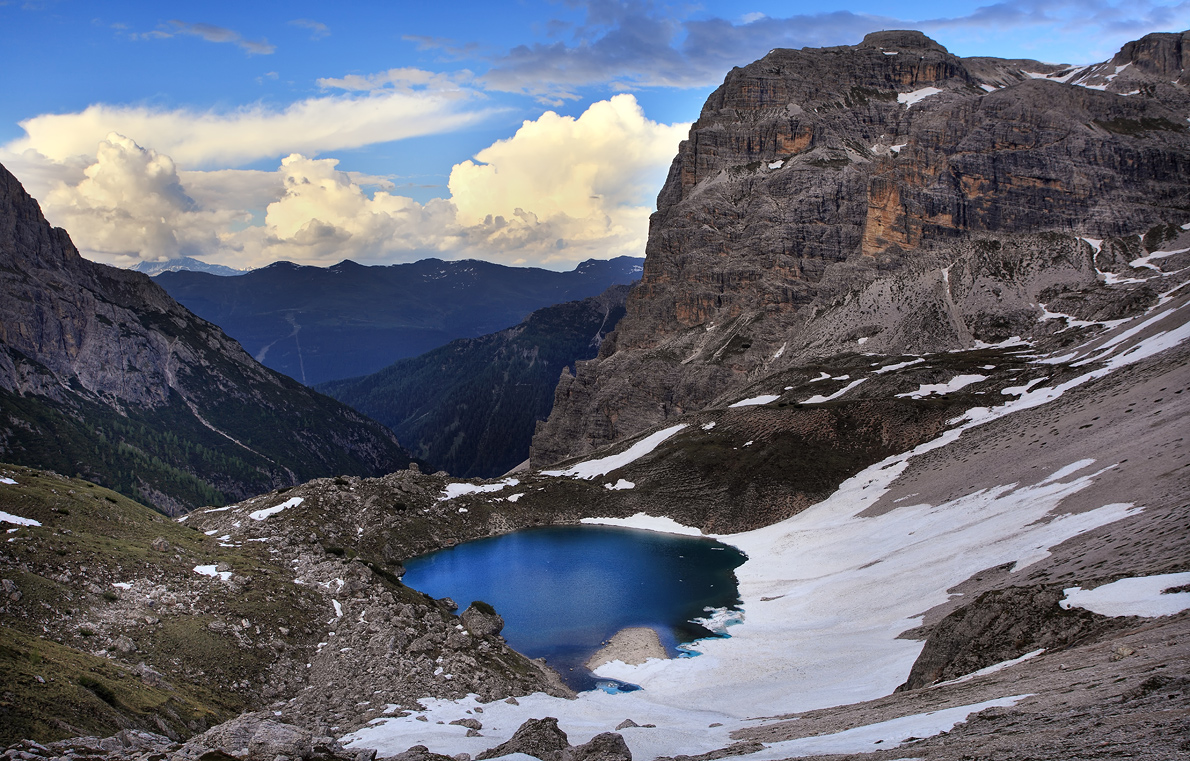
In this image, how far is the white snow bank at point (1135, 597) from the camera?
29.8 metres

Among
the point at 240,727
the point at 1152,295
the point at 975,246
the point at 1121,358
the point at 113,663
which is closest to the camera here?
the point at 240,727

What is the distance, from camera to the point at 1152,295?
428 ft

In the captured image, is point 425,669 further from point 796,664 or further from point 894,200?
point 894,200

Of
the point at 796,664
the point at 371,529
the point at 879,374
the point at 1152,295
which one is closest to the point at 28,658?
the point at 796,664

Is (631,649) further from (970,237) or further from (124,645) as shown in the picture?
(970,237)

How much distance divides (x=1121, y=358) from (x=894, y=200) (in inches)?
4022

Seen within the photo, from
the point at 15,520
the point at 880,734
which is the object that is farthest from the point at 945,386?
the point at 15,520

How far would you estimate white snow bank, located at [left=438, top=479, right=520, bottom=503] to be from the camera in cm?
11856

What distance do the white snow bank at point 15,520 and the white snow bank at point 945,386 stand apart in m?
108

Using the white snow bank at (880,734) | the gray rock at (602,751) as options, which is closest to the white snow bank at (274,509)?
the gray rock at (602,751)

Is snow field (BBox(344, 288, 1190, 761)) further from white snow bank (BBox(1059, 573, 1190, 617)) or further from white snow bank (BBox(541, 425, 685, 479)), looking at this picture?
white snow bank (BBox(541, 425, 685, 479))

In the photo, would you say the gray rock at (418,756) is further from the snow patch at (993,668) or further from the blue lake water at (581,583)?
the blue lake water at (581,583)

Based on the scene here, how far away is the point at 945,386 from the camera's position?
119688mm

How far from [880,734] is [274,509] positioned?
274 ft
